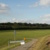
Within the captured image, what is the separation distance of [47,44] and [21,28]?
84.7 m

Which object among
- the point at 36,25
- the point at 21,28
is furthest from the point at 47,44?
the point at 36,25

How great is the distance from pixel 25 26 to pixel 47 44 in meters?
89.4

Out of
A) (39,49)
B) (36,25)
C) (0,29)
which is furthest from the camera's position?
(36,25)

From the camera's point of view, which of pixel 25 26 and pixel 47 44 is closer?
pixel 47 44

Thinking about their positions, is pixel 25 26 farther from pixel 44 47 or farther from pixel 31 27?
pixel 44 47

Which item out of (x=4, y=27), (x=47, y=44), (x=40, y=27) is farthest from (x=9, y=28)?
(x=47, y=44)

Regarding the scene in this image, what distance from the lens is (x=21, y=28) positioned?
99.1 m

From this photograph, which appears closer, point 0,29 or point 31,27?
point 0,29

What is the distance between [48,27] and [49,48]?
9716 cm

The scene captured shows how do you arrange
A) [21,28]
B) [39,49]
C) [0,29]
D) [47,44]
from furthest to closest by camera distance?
[21,28] → [0,29] → [47,44] → [39,49]

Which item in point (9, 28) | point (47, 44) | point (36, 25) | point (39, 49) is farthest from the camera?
point (36, 25)

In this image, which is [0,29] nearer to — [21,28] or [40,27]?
[21,28]

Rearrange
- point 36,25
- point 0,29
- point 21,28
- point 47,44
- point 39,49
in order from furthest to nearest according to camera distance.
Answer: point 36,25
point 21,28
point 0,29
point 47,44
point 39,49

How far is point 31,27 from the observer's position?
104 meters
